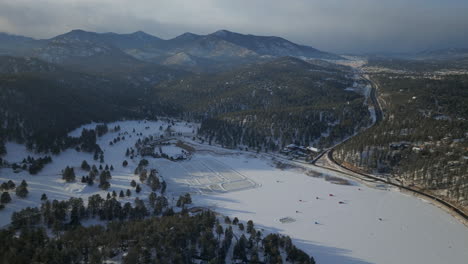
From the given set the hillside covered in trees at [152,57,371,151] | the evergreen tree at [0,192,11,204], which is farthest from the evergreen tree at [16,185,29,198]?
the hillside covered in trees at [152,57,371,151]

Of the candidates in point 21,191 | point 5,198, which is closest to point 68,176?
point 21,191

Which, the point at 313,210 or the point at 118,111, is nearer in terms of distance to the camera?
the point at 313,210

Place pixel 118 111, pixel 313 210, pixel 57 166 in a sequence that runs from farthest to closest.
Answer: pixel 118 111 < pixel 57 166 < pixel 313 210

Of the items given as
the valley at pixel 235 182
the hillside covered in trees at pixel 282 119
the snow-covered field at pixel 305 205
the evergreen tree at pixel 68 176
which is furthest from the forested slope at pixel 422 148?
the evergreen tree at pixel 68 176

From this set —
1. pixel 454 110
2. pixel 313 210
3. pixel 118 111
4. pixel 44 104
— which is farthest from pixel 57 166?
pixel 454 110

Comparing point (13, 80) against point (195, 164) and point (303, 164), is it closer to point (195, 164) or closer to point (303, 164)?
point (195, 164)

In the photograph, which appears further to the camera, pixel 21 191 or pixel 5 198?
pixel 21 191

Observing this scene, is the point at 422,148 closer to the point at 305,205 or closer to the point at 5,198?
the point at 305,205

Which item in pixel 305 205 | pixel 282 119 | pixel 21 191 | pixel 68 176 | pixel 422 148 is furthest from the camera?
pixel 282 119
